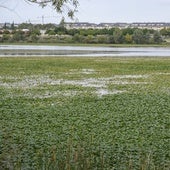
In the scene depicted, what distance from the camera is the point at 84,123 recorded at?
12336 mm

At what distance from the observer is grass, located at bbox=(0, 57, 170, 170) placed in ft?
27.3

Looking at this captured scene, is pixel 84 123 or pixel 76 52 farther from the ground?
pixel 84 123

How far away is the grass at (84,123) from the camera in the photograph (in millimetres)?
8326

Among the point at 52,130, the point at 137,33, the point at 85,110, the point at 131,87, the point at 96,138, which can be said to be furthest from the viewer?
the point at 137,33

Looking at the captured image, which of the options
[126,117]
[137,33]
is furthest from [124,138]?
[137,33]

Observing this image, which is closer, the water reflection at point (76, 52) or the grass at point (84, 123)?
the grass at point (84, 123)

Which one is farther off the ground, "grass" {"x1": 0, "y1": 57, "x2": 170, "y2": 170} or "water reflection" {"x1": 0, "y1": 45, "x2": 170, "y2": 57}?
"grass" {"x1": 0, "y1": 57, "x2": 170, "y2": 170}

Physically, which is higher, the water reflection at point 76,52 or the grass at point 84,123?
the grass at point 84,123

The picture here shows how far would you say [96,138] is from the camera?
10.5 m

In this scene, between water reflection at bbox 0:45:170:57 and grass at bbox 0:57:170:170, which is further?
water reflection at bbox 0:45:170:57

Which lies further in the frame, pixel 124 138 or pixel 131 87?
pixel 131 87

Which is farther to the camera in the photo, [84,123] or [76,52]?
[76,52]

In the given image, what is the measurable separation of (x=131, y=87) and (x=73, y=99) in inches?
180

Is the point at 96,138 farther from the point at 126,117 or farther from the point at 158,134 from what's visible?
the point at 126,117
